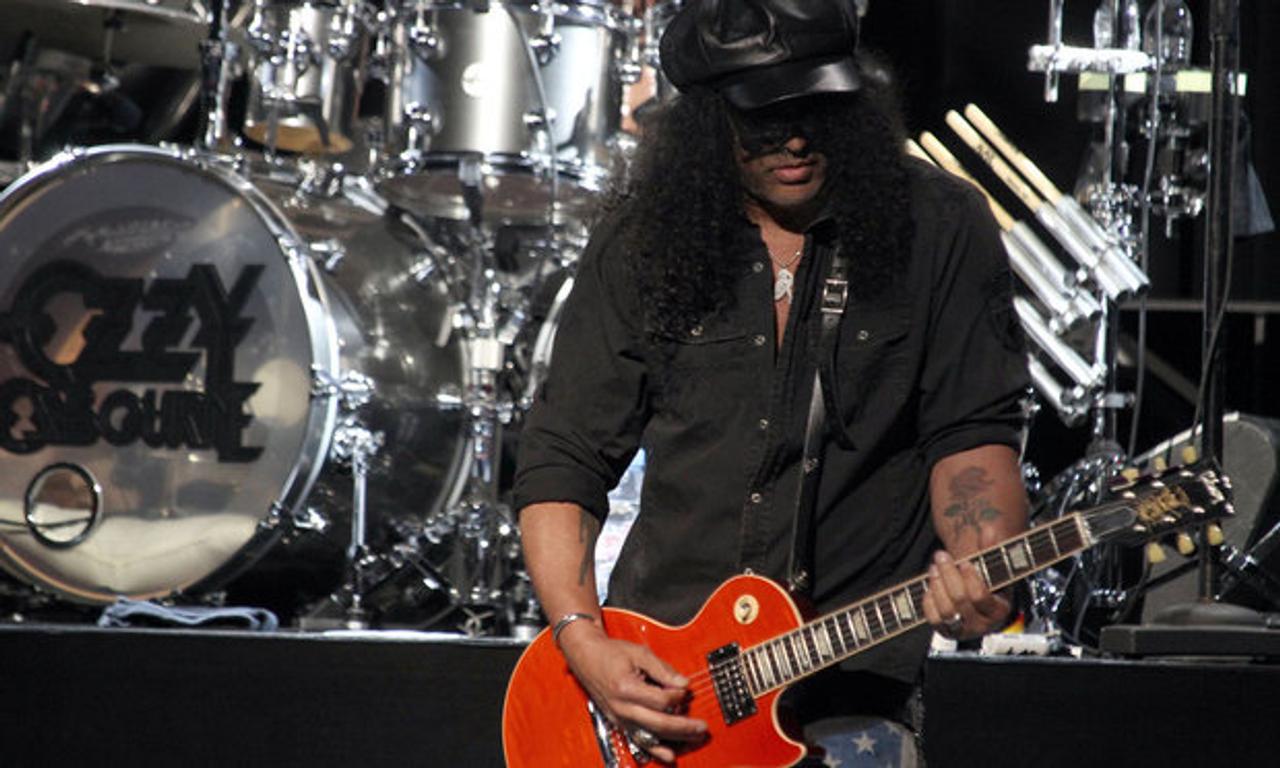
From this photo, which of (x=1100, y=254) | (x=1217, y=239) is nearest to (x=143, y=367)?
(x=1100, y=254)

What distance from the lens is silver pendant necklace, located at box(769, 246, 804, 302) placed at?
9.87ft

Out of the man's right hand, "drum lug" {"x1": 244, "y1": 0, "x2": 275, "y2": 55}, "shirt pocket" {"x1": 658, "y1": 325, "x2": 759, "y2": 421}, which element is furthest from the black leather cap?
"drum lug" {"x1": 244, "y1": 0, "x2": 275, "y2": 55}

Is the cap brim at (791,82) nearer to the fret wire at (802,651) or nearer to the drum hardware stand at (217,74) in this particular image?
the fret wire at (802,651)

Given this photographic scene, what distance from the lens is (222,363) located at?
238 inches

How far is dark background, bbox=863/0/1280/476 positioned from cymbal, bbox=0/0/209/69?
8.19ft

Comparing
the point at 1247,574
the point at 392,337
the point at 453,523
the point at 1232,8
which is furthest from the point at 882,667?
the point at 392,337

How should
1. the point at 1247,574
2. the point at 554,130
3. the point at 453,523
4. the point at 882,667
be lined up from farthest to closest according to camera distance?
the point at 554,130
the point at 453,523
the point at 1247,574
the point at 882,667

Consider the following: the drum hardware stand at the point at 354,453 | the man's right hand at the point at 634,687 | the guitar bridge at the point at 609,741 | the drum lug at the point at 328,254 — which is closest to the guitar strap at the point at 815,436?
the man's right hand at the point at 634,687

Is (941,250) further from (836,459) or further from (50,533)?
(50,533)

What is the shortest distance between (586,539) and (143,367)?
3.26 metres

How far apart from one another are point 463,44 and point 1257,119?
9.81 ft

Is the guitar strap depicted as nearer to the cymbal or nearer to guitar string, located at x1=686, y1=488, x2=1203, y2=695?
guitar string, located at x1=686, y1=488, x2=1203, y2=695

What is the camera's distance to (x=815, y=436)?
2.89m

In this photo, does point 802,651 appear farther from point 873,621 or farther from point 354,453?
point 354,453
